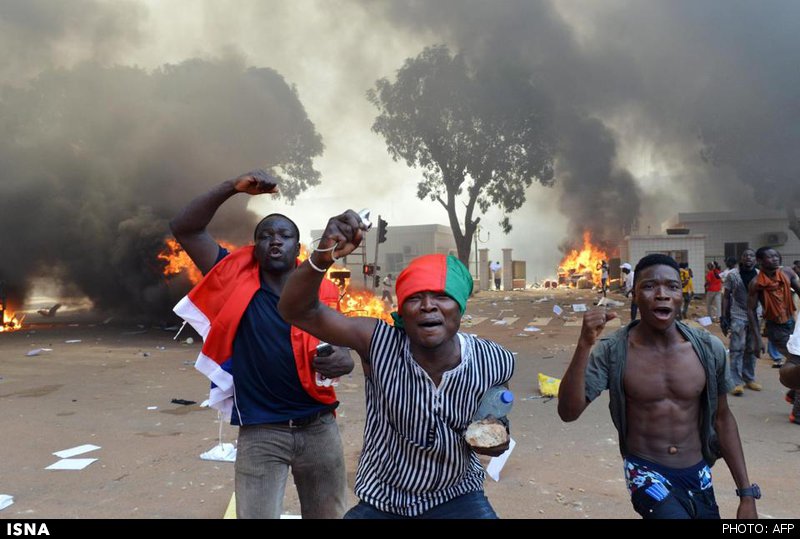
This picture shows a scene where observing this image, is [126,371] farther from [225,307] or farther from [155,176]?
[155,176]

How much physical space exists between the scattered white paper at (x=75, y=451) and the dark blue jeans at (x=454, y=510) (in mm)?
4017

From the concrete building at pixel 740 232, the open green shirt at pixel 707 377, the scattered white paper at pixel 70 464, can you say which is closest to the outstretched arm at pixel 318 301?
the open green shirt at pixel 707 377

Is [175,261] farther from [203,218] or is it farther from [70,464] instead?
[203,218]

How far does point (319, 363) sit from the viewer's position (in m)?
2.16

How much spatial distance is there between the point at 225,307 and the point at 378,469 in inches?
40.1

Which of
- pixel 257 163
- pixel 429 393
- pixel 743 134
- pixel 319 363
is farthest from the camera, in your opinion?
pixel 743 134

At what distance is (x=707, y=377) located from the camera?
7.30ft

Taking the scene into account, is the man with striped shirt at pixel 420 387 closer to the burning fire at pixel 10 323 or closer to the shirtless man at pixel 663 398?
the shirtless man at pixel 663 398

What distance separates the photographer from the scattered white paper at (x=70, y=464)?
4.36 meters

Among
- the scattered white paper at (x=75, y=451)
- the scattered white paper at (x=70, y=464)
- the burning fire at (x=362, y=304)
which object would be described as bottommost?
the scattered white paper at (x=75, y=451)

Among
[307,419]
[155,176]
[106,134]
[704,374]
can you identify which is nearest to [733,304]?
[704,374]

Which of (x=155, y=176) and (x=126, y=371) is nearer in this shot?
(x=126, y=371)

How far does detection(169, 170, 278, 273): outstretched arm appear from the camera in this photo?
2.38m

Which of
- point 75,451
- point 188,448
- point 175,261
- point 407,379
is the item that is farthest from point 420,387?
point 175,261
